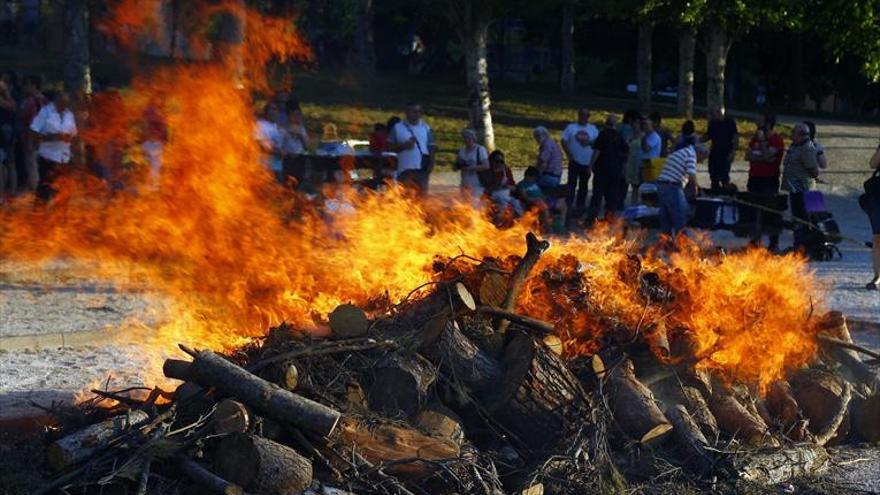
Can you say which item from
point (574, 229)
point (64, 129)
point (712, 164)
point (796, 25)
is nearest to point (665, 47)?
point (796, 25)

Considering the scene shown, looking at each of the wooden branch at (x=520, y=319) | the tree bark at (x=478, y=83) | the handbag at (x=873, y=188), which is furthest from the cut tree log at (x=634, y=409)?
the tree bark at (x=478, y=83)

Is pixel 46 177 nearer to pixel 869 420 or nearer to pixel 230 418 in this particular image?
pixel 230 418

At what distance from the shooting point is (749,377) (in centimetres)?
779

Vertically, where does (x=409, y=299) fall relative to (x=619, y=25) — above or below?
below

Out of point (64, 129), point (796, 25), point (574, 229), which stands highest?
point (796, 25)

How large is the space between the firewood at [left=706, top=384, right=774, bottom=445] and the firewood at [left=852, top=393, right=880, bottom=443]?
2.90 feet

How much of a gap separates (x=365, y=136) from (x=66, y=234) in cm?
1308

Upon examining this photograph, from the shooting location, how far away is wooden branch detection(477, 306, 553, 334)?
23.2 ft

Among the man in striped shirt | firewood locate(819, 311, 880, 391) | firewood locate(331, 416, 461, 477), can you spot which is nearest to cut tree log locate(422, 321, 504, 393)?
firewood locate(331, 416, 461, 477)

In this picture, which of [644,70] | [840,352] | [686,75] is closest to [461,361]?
[840,352]

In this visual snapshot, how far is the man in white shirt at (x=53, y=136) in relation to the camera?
15.6 m

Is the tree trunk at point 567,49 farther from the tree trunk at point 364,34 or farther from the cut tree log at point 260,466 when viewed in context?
the cut tree log at point 260,466

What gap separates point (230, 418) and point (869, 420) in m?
4.26

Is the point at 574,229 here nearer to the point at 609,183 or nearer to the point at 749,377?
the point at 609,183
